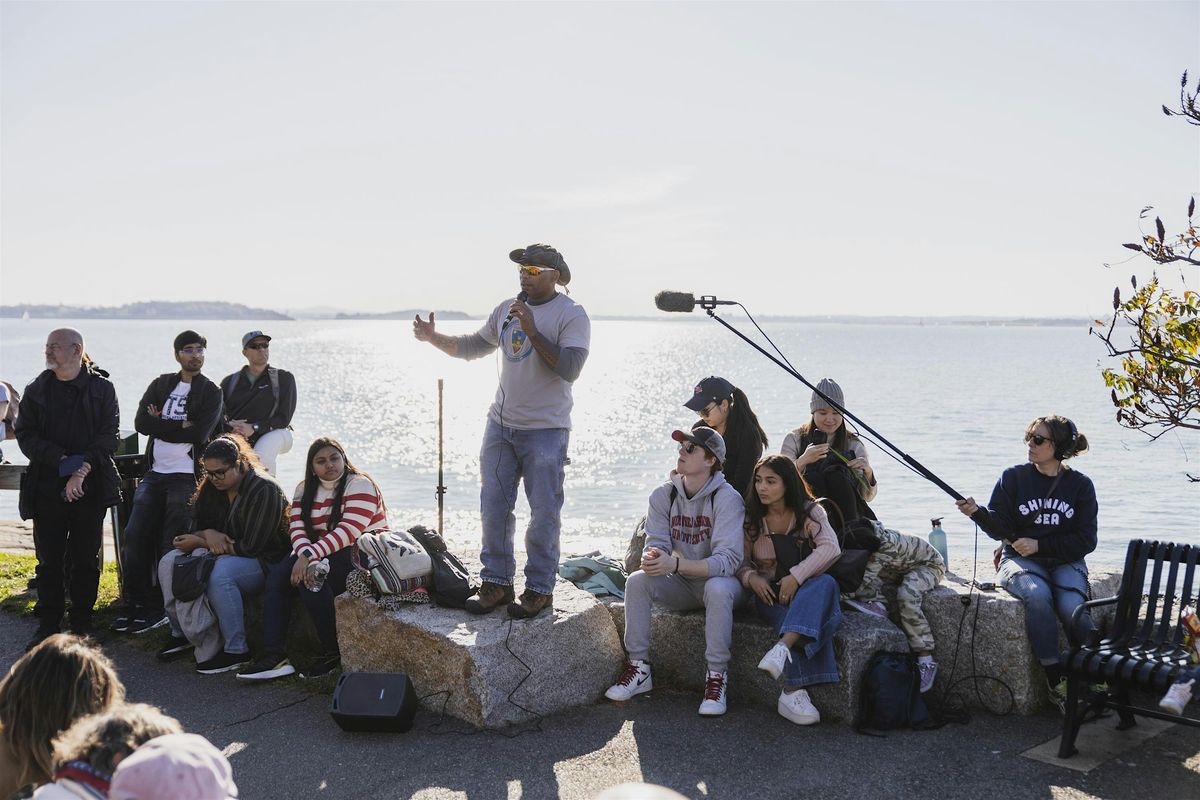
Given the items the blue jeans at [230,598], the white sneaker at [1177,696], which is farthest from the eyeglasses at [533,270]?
the white sneaker at [1177,696]

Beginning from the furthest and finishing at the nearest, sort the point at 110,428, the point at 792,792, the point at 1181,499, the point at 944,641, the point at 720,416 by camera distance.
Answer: the point at 1181,499 < the point at 110,428 < the point at 720,416 < the point at 944,641 < the point at 792,792

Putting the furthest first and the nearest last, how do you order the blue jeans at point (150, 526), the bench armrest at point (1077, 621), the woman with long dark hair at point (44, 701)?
1. the blue jeans at point (150, 526)
2. the bench armrest at point (1077, 621)
3. the woman with long dark hair at point (44, 701)

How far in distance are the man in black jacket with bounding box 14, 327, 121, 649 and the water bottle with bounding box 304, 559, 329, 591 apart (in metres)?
1.84

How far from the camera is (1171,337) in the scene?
5133 mm

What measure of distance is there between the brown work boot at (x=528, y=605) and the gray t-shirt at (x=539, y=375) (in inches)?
37.0

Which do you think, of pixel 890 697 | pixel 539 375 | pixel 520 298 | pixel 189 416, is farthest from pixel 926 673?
pixel 189 416

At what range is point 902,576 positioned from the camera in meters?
5.84

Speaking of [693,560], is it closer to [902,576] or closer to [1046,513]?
[902,576]

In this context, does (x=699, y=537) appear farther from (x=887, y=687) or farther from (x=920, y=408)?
(x=920, y=408)

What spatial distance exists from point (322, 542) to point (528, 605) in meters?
1.45

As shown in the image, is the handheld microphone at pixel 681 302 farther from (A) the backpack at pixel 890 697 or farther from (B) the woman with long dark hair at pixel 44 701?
(B) the woman with long dark hair at pixel 44 701

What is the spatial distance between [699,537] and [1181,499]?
21.5 meters

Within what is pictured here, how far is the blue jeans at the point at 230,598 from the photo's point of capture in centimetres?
641

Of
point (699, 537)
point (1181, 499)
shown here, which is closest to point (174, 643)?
point (699, 537)
